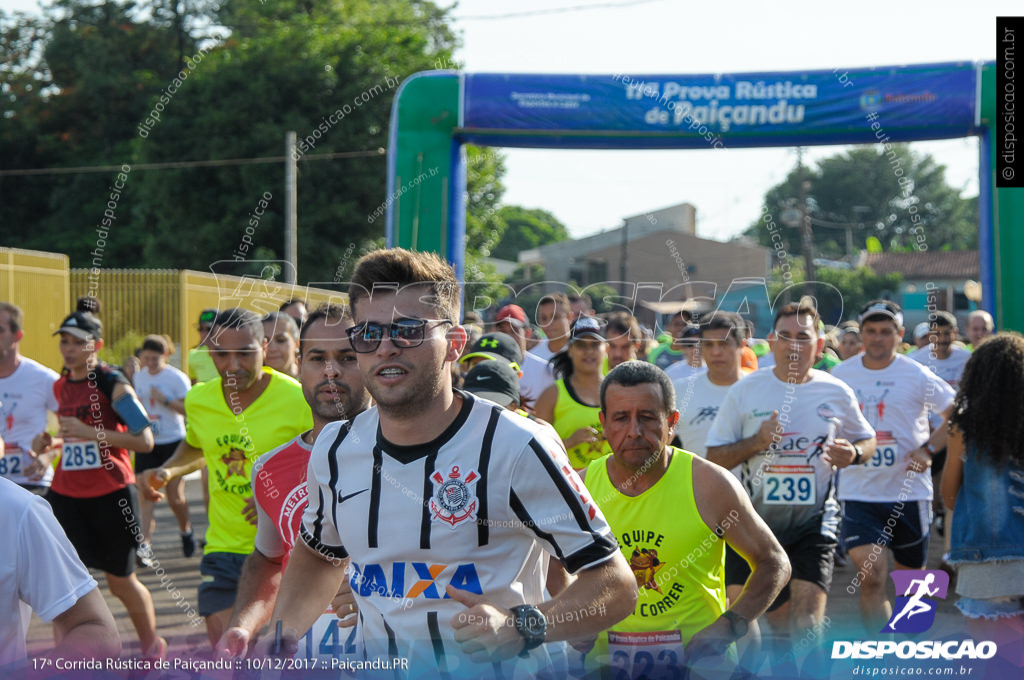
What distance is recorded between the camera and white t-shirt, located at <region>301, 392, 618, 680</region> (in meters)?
2.38

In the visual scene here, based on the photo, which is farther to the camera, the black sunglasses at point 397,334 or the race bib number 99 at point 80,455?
the race bib number 99 at point 80,455

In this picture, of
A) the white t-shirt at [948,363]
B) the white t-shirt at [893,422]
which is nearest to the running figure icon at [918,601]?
the white t-shirt at [893,422]

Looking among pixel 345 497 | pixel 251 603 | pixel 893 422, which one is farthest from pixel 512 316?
pixel 345 497

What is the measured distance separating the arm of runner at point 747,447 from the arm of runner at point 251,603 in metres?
2.67

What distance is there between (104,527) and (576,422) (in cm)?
268

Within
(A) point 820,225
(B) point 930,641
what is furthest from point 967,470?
(A) point 820,225

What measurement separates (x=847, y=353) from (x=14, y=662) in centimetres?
859

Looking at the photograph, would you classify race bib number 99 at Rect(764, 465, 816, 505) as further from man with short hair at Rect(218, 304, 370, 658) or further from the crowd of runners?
man with short hair at Rect(218, 304, 370, 658)

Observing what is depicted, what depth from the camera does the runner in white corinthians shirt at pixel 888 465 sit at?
20.5ft

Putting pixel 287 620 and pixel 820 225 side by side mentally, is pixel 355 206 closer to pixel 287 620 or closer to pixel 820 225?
Result: pixel 287 620

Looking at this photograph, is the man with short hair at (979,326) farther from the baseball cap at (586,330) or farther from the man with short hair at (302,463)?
the man with short hair at (302,463)

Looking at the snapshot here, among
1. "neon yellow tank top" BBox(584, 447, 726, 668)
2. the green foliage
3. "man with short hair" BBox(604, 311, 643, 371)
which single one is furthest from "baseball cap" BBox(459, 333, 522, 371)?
the green foliage

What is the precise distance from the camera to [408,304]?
2539 millimetres

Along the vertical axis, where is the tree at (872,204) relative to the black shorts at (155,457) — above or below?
above
